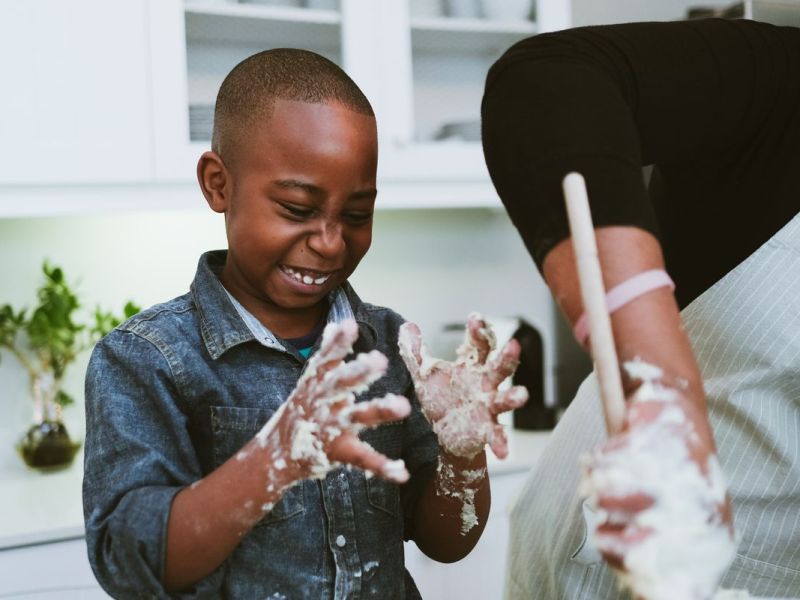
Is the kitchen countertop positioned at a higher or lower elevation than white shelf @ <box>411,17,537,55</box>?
lower

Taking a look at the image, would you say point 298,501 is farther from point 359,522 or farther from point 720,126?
point 720,126

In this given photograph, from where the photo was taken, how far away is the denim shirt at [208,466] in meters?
0.73

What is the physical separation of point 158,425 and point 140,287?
1220mm

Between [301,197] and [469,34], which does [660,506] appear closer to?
[301,197]

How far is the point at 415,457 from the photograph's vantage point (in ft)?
3.21

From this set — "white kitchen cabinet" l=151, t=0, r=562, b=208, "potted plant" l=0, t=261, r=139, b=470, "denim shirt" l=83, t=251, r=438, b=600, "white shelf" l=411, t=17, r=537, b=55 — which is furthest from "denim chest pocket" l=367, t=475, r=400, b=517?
"white shelf" l=411, t=17, r=537, b=55

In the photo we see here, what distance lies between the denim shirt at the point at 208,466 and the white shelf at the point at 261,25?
3.04ft

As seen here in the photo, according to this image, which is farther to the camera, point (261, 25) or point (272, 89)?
point (261, 25)

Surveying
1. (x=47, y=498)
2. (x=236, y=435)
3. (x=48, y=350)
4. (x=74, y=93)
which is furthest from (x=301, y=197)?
(x=48, y=350)

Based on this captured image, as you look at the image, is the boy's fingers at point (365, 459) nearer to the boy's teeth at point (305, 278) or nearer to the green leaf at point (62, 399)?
the boy's teeth at point (305, 278)

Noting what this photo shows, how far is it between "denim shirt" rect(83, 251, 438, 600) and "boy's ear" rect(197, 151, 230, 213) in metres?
0.08

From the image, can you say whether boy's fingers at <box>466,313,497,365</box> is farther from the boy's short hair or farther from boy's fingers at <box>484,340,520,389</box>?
the boy's short hair

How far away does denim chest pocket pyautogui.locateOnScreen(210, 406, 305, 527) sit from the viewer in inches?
32.7

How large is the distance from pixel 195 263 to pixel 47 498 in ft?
2.07
